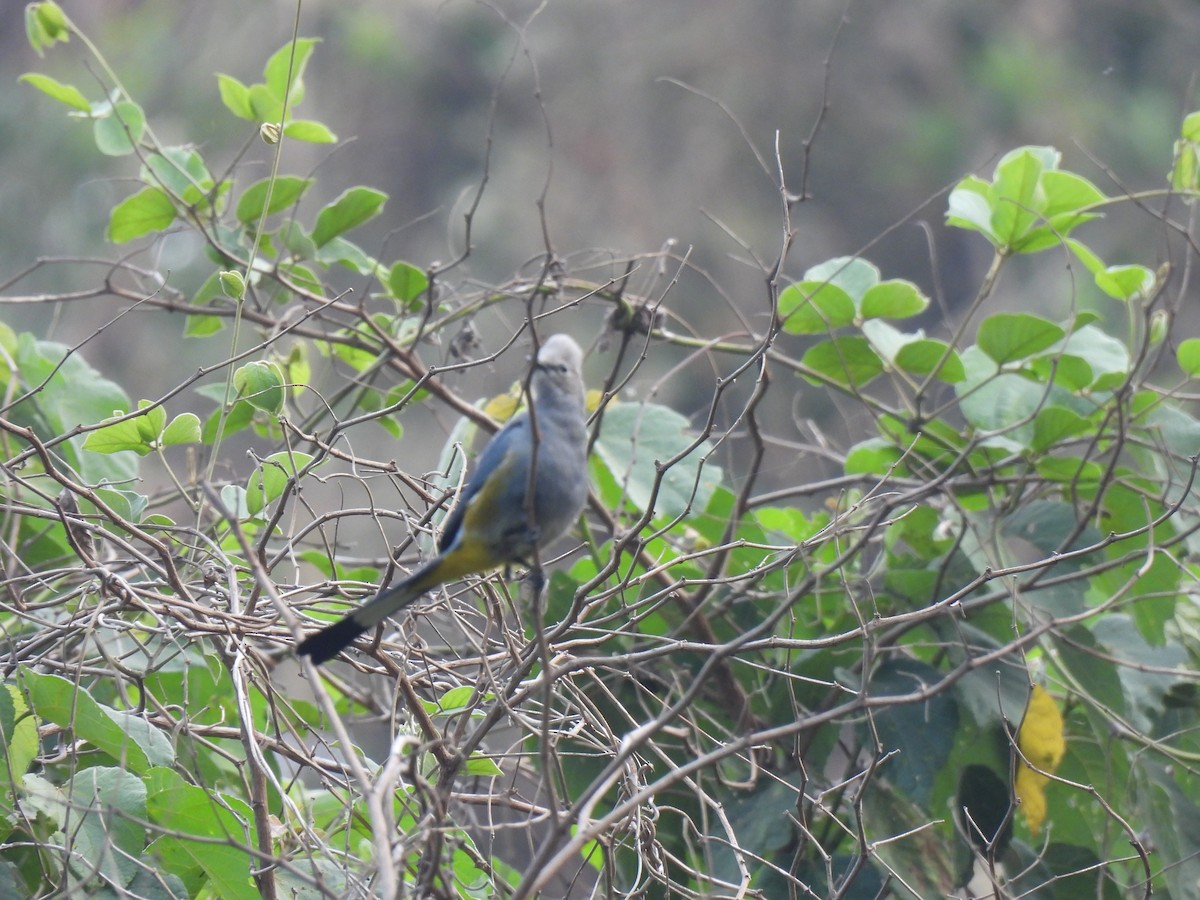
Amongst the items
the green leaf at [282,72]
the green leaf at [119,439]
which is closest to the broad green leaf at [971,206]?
the green leaf at [282,72]

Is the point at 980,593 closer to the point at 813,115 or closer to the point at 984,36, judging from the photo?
the point at 813,115

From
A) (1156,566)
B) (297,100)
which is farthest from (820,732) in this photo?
(297,100)

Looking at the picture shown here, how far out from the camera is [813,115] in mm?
10781

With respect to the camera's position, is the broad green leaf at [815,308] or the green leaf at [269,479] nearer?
the green leaf at [269,479]

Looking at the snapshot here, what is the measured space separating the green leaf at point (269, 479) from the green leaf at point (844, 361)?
132 centimetres

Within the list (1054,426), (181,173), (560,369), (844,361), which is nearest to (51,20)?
(181,173)

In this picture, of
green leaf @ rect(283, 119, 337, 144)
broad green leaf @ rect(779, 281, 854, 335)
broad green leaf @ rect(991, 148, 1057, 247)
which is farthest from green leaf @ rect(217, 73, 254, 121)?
broad green leaf @ rect(991, 148, 1057, 247)

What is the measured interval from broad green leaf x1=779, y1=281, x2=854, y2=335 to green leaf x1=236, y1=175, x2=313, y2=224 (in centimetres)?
116

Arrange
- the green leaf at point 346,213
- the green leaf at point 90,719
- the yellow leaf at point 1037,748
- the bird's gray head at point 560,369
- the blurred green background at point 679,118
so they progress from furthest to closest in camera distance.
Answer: the blurred green background at point 679,118, the green leaf at point 346,213, the yellow leaf at point 1037,748, the bird's gray head at point 560,369, the green leaf at point 90,719

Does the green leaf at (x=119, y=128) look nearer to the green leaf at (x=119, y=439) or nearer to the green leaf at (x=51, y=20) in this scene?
the green leaf at (x=51, y=20)

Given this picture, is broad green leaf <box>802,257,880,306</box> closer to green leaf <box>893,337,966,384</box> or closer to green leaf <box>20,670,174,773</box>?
green leaf <box>893,337,966,384</box>

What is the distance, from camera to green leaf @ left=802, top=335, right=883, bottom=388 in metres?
2.71

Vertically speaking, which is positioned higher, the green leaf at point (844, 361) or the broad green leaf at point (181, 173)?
the broad green leaf at point (181, 173)

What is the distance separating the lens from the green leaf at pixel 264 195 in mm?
2588
